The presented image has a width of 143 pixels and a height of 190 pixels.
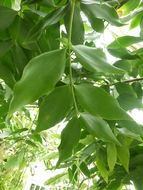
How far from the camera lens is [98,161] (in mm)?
508

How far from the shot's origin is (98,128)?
322 mm

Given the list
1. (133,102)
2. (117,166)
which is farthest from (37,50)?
(117,166)

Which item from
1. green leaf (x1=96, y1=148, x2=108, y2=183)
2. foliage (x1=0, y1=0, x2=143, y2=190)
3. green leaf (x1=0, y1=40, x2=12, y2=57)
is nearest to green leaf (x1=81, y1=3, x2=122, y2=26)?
foliage (x1=0, y1=0, x2=143, y2=190)

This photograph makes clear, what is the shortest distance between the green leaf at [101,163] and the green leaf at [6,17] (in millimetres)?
282

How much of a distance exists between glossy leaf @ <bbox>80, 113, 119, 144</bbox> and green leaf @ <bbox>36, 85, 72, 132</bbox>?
0.09 feet

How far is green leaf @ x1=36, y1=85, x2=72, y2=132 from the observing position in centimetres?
31

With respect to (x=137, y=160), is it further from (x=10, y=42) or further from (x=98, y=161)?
(x=10, y=42)

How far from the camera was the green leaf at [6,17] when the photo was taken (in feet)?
1.14

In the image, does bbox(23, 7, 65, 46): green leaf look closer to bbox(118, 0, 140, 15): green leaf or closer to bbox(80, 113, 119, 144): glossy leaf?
bbox(80, 113, 119, 144): glossy leaf

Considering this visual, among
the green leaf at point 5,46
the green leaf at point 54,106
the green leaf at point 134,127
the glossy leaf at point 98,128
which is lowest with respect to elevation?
the green leaf at point 134,127

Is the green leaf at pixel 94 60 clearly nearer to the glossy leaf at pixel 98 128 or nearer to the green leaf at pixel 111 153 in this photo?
the glossy leaf at pixel 98 128

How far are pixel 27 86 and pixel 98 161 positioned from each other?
0.30 m

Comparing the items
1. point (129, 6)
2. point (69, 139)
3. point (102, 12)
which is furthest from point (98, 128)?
point (129, 6)

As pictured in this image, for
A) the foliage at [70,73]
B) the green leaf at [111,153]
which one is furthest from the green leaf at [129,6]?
the green leaf at [111,153]
